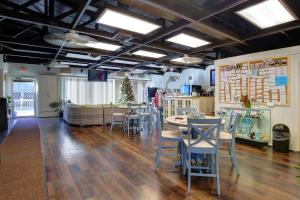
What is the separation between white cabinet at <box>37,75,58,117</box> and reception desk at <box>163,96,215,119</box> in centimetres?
570

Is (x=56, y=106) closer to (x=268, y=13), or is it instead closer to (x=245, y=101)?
(x=245, y=101)

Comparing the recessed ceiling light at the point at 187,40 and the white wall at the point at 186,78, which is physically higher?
the recessed ceiling light at the point at 187,40

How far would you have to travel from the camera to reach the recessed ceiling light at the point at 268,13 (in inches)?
103

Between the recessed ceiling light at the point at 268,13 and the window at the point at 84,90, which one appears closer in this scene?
the recessed ceiling light at the point at 268,13

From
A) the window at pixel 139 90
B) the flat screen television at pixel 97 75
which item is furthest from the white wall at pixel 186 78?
the flat screen television at pixel 97 75

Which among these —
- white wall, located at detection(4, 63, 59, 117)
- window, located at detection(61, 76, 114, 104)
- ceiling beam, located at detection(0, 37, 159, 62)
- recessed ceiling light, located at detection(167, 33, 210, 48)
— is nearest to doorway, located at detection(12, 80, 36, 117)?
white wall, located at detection(4, 63, 59, 117)

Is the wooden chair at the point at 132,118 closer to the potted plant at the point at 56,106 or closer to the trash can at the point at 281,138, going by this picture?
the trash can at the point at 281,138

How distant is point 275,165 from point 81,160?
3345 mm

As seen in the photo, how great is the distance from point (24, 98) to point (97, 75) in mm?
3649

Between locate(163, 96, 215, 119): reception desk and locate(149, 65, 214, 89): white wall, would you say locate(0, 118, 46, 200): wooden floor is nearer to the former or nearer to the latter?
locate(163, 96, 215, 119): reception desk

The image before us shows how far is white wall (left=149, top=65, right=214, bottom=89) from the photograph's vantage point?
7.95m

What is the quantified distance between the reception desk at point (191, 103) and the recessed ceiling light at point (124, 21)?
11.6 ft

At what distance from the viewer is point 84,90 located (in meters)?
10.1

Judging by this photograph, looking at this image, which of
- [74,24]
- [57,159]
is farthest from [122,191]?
[74,24]
